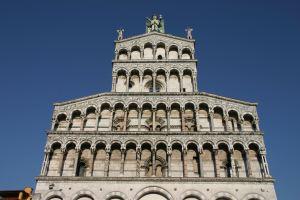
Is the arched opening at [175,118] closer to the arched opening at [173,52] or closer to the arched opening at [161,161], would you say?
the arched opening at [161,161]

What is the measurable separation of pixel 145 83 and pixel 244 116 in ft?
24.2

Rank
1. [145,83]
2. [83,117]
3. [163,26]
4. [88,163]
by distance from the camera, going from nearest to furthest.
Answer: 1. [88,163]
2. [83,117]
3. [145,83]
4. [163,26]

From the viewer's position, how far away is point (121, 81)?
1087 inches

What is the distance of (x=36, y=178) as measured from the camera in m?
22.0

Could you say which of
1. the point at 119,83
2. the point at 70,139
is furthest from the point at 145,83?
the point at 70,139

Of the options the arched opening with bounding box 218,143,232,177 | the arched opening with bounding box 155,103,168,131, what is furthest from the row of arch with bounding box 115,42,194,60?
the arched opening with bounding box 218,143,232,177

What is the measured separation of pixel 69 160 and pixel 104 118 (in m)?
3.66


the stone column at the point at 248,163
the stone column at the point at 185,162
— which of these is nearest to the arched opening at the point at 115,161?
the stone column at the point at 185,162

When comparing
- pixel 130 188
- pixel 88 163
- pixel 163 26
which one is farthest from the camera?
pixel 163 26

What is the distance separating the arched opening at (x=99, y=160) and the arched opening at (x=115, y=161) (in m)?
0.49

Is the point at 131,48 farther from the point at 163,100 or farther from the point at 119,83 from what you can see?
the point at 163,100

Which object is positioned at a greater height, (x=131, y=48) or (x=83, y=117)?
(x=131, y=48)

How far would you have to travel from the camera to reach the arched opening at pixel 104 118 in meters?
24.8

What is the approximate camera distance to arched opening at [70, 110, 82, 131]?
24828 millimetres
